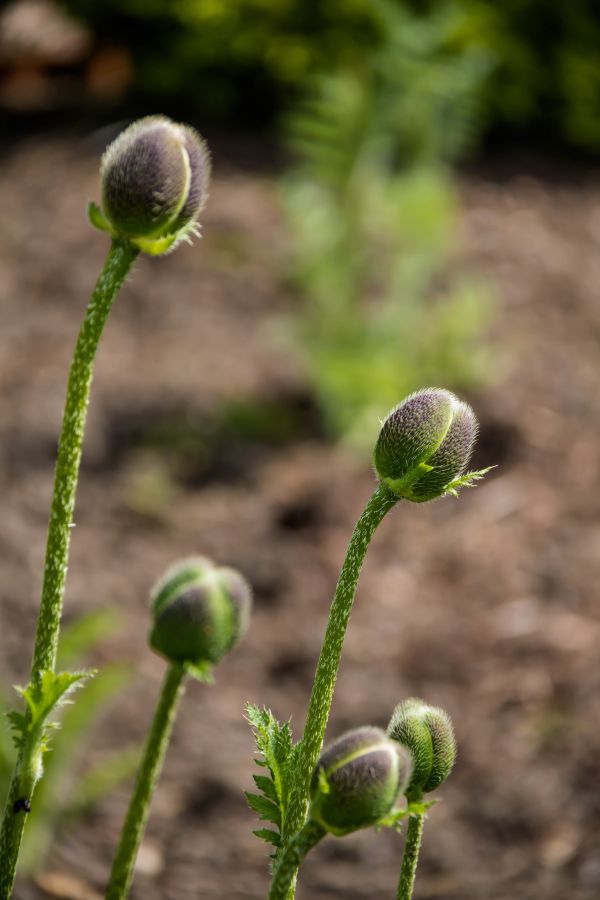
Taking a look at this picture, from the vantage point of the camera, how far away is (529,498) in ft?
13.9

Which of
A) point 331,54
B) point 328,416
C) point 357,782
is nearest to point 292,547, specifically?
point 328,416

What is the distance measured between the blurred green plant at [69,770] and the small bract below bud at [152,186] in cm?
143

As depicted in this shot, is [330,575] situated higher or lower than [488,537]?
lower

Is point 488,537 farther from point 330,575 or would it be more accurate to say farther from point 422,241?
point 422,241

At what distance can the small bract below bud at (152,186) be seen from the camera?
1.23m

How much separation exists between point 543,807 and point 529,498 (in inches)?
63.0

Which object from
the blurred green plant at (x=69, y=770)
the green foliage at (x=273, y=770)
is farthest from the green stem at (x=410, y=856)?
the blurred green plant at (x=69, y=770)

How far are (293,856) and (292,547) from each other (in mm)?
2857

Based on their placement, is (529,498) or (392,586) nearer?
(392,586)

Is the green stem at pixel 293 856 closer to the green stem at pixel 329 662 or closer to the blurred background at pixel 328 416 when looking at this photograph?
the green stem at pixel 329 662

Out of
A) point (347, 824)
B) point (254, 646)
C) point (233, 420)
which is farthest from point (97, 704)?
point (233, 420)

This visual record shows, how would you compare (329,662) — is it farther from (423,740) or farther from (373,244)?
(373,244)

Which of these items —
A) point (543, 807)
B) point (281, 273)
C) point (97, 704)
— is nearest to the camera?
point (97, 704)

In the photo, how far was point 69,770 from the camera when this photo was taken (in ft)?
9.12
